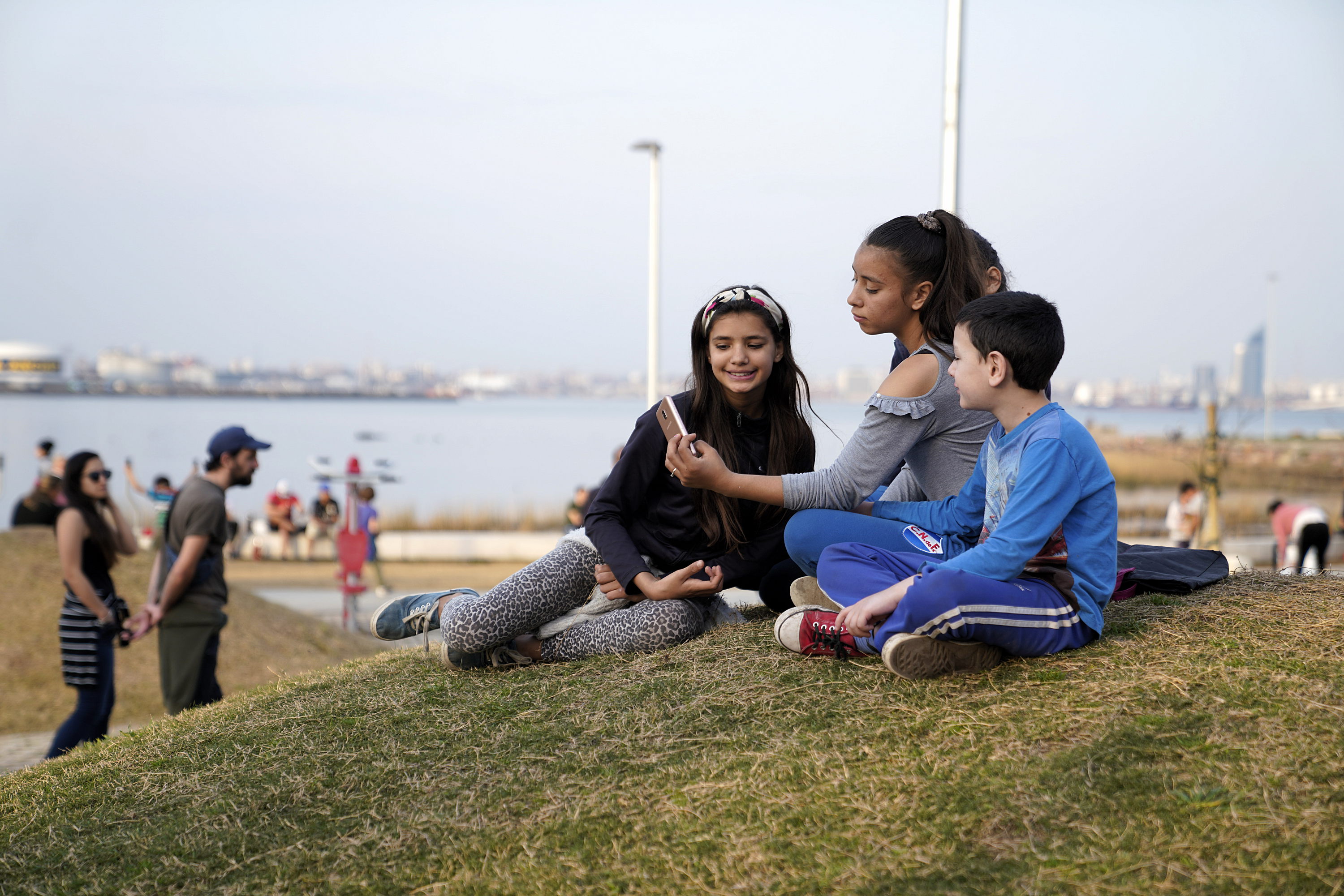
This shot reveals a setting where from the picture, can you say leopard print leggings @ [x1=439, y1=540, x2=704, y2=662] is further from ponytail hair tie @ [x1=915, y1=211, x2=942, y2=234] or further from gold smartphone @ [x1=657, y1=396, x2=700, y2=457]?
ponytail hair tie @ [x1=915, y1=211, x2=942, y2=234]

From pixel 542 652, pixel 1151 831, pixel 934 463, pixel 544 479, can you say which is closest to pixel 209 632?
pixel 542 652

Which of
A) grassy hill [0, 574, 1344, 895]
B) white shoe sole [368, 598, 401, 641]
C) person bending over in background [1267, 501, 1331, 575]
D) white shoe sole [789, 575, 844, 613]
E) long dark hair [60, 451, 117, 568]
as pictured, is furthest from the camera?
person bending over in background [1267, 501, 1331, 575]

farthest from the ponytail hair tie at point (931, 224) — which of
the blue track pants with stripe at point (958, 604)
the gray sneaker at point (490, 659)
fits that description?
the gray sneaker at point (490, 659)

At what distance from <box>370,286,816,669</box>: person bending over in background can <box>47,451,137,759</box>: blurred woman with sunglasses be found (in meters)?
2.80

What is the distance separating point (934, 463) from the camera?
4004 mm

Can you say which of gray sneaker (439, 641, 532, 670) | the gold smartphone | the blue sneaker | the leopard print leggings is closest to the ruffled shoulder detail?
the gold smartphone

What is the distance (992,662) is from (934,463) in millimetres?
911

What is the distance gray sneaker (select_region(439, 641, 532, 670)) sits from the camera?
419 cm

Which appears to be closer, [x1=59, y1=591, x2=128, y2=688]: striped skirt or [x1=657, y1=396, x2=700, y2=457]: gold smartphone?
[x1=657, y1=396, x2=700, y2=457]: gold smartphone

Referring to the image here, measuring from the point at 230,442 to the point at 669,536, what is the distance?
337 centimetres

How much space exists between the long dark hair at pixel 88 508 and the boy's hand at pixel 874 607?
16.3ft

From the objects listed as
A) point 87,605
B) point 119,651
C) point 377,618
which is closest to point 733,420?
point 377,618

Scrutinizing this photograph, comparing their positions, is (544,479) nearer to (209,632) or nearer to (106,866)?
(209,632)

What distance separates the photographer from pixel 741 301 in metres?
4.04
